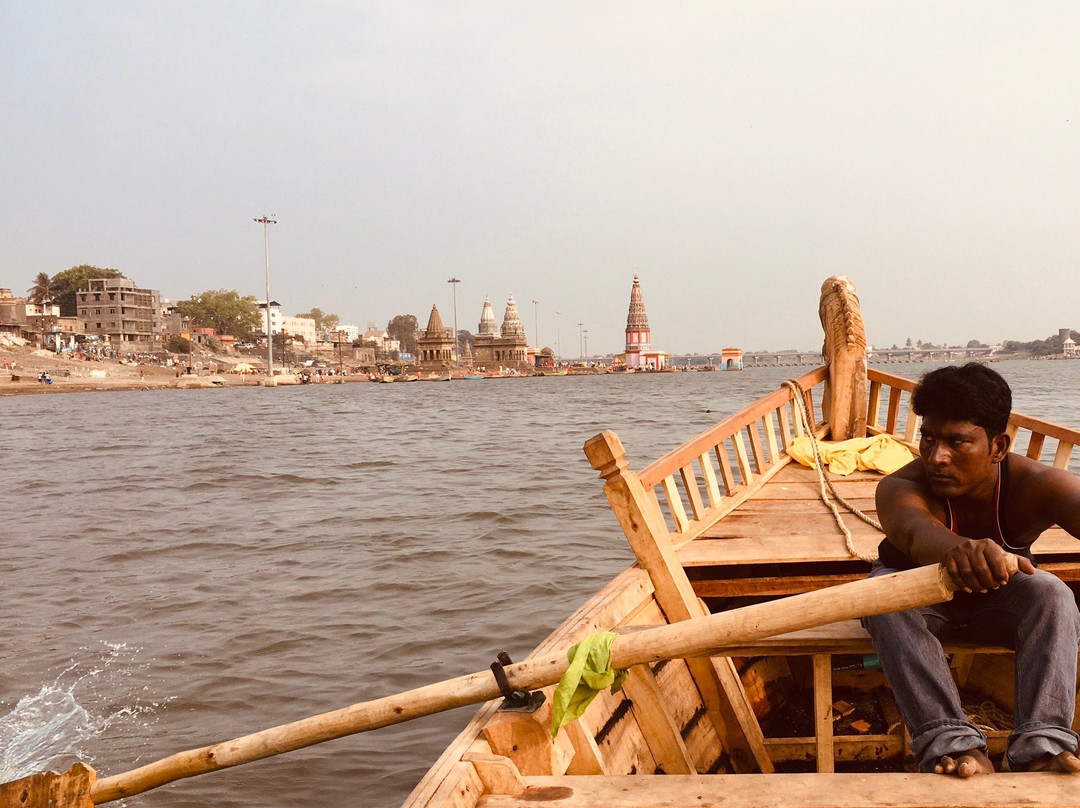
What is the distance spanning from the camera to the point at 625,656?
2389 millimetres

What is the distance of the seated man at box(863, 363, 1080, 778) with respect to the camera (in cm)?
228

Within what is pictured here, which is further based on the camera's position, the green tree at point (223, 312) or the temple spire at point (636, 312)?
the temple spire at point (636, 312)

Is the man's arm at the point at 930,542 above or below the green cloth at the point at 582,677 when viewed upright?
above

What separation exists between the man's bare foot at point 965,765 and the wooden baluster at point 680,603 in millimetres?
1278

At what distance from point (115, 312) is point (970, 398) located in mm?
102314

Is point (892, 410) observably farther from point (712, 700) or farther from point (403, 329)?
point (403, 329)

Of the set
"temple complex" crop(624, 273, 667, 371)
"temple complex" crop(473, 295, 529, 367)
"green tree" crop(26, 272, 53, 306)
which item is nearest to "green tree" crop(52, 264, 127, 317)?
"green tree" crop(26, 272, 53, 306)

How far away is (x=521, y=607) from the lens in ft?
24.7

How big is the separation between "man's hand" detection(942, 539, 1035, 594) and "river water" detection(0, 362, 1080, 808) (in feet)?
11.4

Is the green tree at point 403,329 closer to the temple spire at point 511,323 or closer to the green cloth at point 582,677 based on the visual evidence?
the temple spire at point 511,323

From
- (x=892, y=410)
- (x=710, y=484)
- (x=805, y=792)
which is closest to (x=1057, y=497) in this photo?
(x=805, y=792)

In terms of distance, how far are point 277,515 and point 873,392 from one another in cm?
901

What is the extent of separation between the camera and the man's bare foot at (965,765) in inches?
83.4

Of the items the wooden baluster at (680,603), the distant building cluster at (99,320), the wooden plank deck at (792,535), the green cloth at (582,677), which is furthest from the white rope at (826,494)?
the distant building cluster at (99,320)
